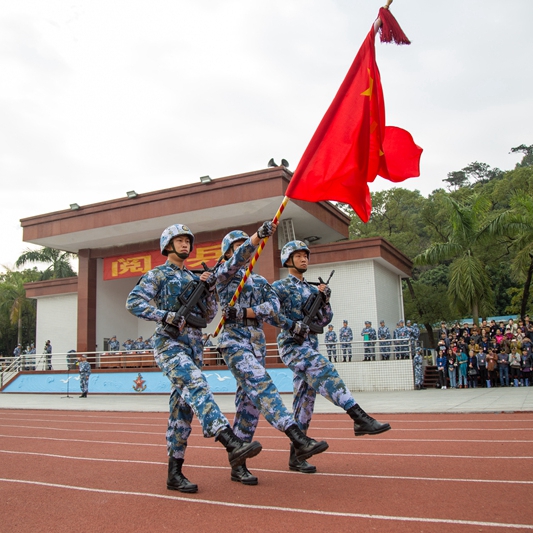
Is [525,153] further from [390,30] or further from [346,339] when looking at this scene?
[390,30]

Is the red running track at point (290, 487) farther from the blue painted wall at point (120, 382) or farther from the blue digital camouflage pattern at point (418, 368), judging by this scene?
the blue painted wall at point (120, 382)

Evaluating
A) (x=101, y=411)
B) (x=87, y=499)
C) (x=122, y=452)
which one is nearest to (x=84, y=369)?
(x=101, y=411)

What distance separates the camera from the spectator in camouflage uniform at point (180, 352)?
4.21 m

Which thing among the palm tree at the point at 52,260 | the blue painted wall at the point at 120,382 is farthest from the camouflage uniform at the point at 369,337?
the palm tree at the point at 52,260

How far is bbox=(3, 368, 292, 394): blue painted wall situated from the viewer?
19.1 metres

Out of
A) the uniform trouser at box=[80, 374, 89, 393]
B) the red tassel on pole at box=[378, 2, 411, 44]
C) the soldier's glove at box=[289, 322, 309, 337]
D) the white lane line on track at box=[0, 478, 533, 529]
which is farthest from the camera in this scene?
the uniform trouser at box=[80, 374, 89, 393]

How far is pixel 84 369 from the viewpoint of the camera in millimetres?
20734

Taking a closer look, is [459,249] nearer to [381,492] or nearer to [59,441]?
[59,441]

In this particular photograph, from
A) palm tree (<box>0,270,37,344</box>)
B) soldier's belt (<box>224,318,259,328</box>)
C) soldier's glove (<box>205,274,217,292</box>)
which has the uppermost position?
palm tree (<box>0,270,37,344</box>)

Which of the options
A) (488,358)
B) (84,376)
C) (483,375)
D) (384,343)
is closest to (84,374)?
(84,376)

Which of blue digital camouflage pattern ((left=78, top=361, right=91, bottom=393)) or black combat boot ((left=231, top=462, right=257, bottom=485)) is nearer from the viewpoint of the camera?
black combat boot ((left=231, top=462, right=257, bottom=485))

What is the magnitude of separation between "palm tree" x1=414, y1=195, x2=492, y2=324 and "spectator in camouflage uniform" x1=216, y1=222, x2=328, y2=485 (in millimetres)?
18266

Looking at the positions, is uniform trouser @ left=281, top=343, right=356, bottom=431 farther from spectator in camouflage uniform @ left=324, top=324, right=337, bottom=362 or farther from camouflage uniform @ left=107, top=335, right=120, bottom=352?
camouflage uniform @ left=107, top=335, right=120, bottom=352

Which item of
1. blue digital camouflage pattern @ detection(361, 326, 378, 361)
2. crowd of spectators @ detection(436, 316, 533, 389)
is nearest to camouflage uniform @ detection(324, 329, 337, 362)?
blue digital camouflage pattern @ detection(361, 326, 378, 361)
